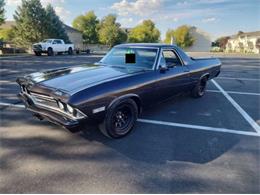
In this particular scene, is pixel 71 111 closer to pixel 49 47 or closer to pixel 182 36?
pixel 49 47

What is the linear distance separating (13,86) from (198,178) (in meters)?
6.77

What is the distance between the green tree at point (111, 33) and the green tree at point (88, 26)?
6.02 m

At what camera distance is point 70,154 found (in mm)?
3250

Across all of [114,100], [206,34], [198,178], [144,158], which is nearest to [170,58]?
[114,100]

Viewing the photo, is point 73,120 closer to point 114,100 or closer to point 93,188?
point 114,100

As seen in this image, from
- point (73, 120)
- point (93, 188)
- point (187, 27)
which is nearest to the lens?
point (93, 188)

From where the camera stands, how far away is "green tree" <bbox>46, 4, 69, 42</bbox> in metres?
34.0

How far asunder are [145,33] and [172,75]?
58.4 meters

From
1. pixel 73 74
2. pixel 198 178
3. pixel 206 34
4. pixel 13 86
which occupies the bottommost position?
pixel 198 178

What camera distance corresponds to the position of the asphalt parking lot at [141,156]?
262cm

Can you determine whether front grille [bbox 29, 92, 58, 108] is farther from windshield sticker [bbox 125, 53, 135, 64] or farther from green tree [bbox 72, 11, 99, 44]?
green tree [bbox 72, 11, 99, 44]

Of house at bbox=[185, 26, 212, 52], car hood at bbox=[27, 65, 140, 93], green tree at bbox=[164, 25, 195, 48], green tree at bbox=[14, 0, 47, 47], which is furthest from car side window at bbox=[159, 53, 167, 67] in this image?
house at bbox=[185, 26, 212, 52]

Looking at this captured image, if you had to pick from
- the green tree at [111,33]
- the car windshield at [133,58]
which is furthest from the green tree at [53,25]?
the car windshield at [133,58]

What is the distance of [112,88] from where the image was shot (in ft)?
11.3
